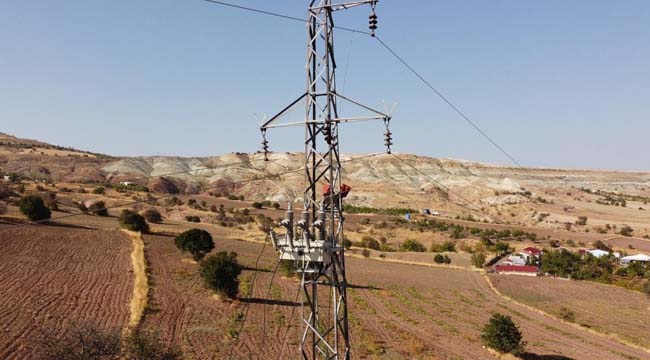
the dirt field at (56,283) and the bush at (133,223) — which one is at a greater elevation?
the bush at (133,223)

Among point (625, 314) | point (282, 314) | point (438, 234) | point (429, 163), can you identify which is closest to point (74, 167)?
point (438, 234)

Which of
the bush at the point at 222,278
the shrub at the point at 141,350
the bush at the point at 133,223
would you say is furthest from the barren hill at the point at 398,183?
the shrub at the point at 141,350

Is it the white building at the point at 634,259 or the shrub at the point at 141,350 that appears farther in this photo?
the white building at the point at 634,259

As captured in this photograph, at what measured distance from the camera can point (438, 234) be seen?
90062 millimetres

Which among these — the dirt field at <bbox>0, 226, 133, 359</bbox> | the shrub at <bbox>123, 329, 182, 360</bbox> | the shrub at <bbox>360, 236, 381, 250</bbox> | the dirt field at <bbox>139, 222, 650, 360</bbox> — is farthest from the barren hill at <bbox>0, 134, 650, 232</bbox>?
the shrub at <bbox>123, 329, 182, 360</bbox>

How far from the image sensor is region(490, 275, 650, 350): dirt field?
36.4 m

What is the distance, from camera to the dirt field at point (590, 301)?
120 feet

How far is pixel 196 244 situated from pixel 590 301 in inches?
1457

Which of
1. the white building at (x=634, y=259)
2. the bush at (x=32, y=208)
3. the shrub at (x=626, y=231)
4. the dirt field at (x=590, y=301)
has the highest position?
the bush at (x=32, y=208)

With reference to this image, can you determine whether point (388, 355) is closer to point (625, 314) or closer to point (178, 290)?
point (178, 290)

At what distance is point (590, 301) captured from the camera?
151 ft

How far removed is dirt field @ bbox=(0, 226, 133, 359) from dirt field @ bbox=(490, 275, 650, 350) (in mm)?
32883

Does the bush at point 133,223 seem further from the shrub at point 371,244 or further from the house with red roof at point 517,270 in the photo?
the house with red roof at point 517,270

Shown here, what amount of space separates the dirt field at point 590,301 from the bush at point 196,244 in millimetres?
28853
